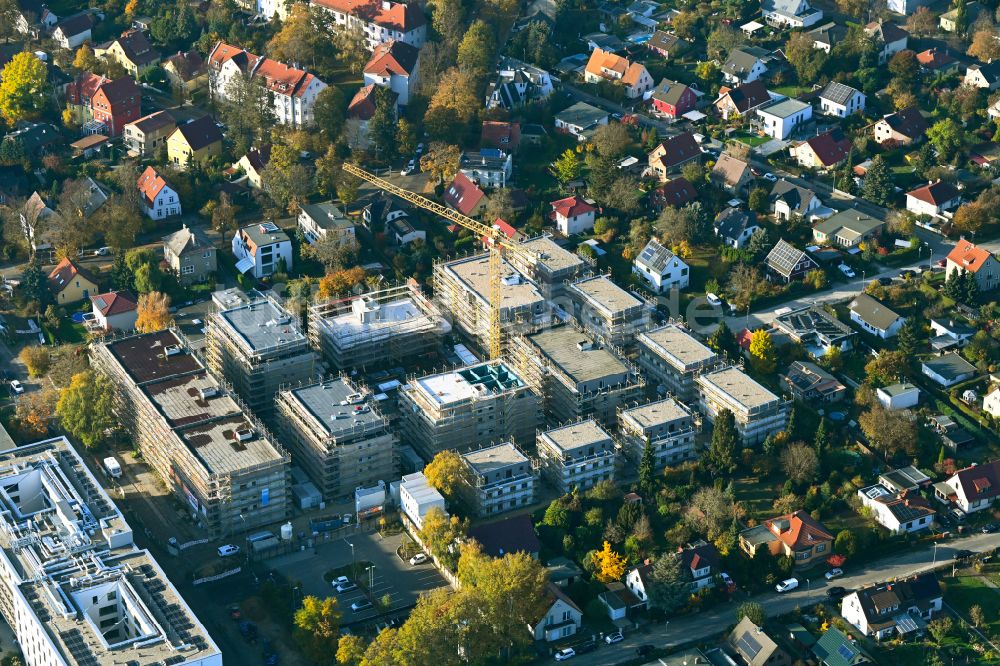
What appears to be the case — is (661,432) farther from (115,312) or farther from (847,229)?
(115,312)

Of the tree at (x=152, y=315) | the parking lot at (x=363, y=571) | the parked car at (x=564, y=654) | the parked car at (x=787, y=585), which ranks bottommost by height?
the parking lot at (x=363, y=571)

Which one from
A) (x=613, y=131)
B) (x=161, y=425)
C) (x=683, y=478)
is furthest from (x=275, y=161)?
(x=683, y=478)

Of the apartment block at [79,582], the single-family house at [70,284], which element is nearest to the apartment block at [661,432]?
the apartment block at [79,582]

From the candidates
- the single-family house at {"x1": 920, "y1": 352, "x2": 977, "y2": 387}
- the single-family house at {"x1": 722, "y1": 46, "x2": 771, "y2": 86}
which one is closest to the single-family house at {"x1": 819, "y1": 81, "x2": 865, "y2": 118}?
the single-family house at {"x1": 722, "y1": 46, "x2": 771, "y2": 86}

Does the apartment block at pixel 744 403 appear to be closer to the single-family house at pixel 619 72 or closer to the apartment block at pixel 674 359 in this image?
the apartment block at pixel 674 359

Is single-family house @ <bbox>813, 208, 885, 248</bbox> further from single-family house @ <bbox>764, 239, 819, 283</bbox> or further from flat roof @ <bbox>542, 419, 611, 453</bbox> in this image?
flat roof @ <bbox>542, 419, 611, 453</bbox>

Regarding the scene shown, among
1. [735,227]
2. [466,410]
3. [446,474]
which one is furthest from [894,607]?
[735,227]
